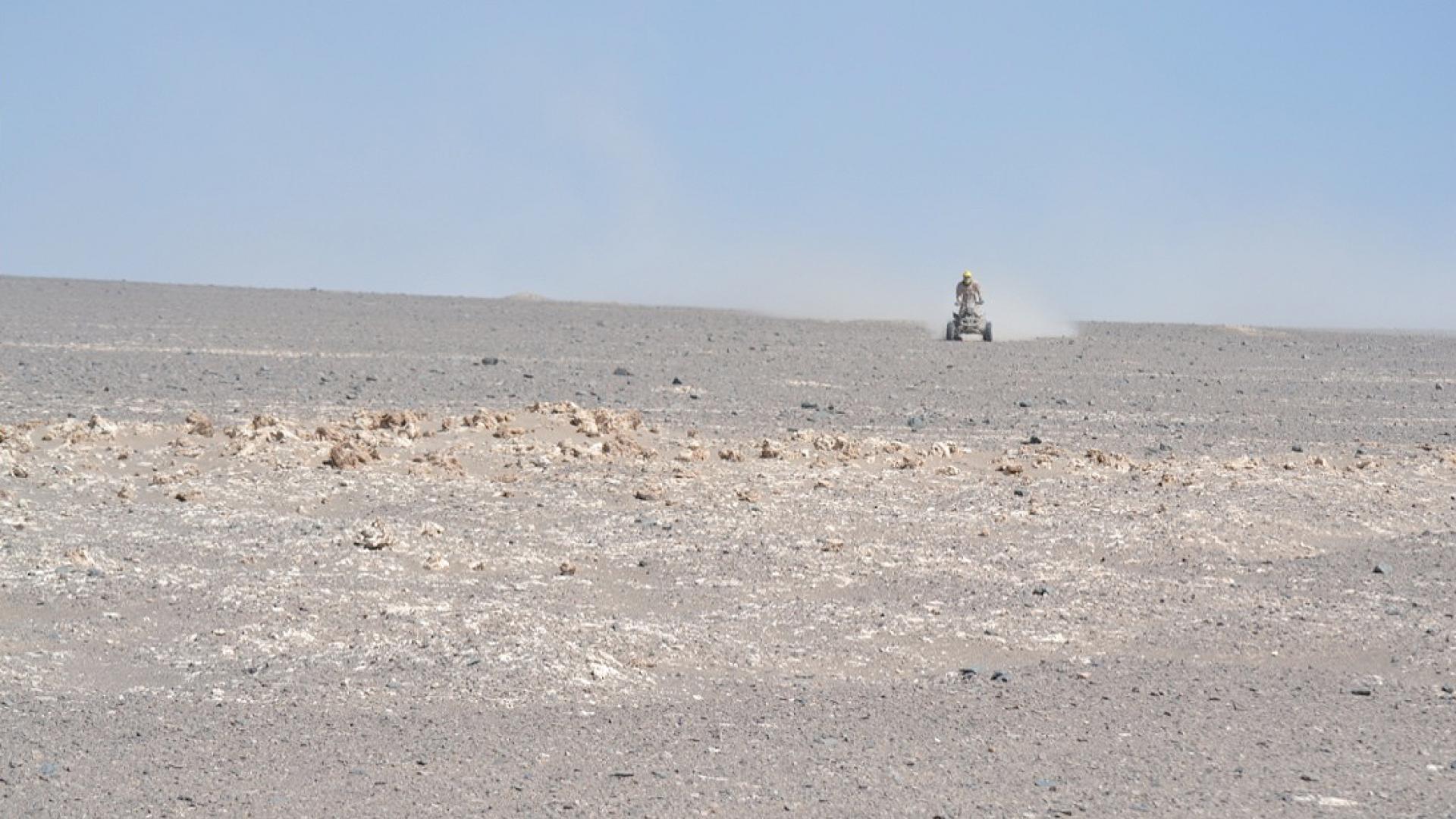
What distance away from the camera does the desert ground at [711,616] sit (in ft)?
22.1

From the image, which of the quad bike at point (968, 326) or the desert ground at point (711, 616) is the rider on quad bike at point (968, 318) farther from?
the desert ground at point (711, 616)

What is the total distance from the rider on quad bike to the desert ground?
15.1 metres

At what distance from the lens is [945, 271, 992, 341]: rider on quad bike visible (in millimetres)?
35781

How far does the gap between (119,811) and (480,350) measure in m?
25.6

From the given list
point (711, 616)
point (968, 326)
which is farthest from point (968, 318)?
point (711, 616)

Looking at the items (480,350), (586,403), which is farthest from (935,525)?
(480,350)

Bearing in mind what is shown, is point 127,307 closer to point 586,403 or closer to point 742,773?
point 586,403

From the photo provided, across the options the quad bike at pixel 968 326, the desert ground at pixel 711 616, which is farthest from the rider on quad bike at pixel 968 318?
the desert ground at pixel 711 616

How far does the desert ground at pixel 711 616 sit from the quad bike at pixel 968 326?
1510 centimetres

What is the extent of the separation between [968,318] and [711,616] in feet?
87.9

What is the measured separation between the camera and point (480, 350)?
31531 millimetres

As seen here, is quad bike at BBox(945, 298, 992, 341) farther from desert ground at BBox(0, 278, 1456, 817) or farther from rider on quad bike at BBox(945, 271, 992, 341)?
desert ground at BBox(0, 278, 1456, 817)

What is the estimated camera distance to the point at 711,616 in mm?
9734

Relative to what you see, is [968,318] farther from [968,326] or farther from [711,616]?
[711,616]
